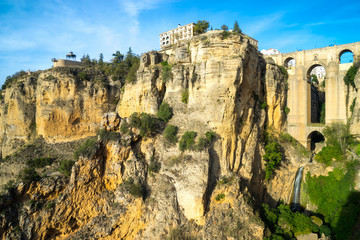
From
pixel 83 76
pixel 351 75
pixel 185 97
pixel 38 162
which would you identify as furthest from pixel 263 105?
pixel 38 162

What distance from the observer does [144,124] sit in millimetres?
20016

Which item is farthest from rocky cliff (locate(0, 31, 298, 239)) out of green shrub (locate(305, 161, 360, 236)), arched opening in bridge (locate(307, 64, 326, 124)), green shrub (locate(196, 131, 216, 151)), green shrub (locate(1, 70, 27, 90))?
arched opening in bridge (locate(307, 64, 326, 124))

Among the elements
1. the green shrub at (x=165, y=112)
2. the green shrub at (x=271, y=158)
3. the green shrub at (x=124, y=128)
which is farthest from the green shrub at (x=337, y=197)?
the green shrub at (x=124, y=128)

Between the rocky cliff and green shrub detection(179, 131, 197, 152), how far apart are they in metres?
0.35

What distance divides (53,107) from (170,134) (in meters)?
11.8

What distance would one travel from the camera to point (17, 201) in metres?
18.0

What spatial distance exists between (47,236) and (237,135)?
14.7m

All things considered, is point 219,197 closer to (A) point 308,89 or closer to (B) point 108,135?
(B) point 108,135

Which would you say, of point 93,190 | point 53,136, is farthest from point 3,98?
point 93,190

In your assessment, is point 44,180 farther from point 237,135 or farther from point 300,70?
point 300,70

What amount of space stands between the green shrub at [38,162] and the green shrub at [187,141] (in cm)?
1089

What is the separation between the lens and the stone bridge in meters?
25.0

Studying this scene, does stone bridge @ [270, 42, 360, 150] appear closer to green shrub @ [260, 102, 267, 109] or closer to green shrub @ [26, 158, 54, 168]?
green shrub @ [260, 102, 267, 109]

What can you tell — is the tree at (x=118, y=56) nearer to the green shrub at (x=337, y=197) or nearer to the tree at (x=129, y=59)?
the tree at (x=129, y=59)
